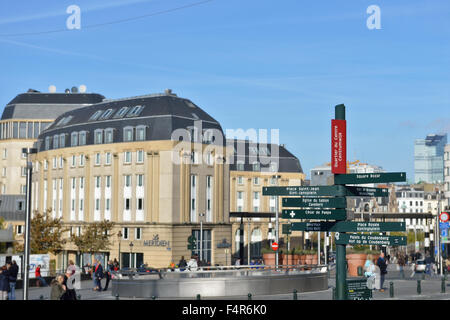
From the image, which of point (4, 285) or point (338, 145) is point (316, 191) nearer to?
point (338, 145)

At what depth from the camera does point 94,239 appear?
81.7m

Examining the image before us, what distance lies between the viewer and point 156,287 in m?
34.2

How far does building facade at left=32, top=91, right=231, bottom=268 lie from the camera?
3312 inches

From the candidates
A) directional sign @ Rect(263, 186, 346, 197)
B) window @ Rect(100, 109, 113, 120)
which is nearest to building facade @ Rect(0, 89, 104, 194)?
window @ Rect(100, 109, 113, 120)

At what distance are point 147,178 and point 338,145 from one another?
212 ft

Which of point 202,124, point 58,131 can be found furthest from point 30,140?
point 202,124

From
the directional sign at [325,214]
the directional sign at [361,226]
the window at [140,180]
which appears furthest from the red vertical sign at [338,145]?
the window at [140,180]

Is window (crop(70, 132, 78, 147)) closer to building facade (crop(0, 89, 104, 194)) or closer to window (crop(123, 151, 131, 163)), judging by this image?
window (crop(123, 151, 131, 163))

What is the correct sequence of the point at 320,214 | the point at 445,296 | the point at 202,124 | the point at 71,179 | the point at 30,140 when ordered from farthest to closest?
the point at 30,140 < the point at 71,179 < the point at 202,124 < the point at 445,296 < the point at 320,214

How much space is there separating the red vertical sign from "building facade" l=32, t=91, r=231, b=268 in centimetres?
6241

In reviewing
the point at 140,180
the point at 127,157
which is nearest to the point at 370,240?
the point at 140,180

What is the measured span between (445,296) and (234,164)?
9697cm

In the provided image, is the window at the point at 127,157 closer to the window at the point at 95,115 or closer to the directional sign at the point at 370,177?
the window at the point at 95,115

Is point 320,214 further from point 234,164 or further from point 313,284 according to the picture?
point 234,164
